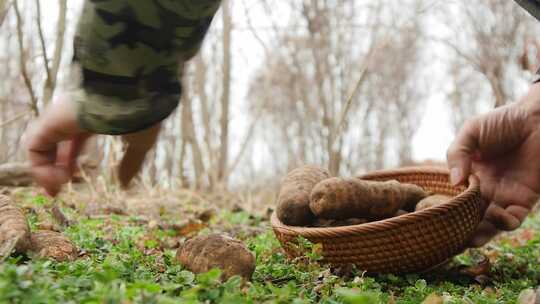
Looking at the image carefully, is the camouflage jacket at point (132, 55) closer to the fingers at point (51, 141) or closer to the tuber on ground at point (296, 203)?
the fingers at point (51, 141)

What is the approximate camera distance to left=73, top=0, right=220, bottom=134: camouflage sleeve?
1109 mm

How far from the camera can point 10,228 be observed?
4.54ft

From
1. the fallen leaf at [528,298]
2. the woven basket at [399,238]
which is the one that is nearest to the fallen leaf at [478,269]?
the woven basket at [399,238]

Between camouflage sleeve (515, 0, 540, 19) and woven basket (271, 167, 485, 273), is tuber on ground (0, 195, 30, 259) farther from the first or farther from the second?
camouflage sleeve (515, 0, 540, 19)

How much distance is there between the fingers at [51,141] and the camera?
1229 mm

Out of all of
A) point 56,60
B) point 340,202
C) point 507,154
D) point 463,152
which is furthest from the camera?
point 56,60

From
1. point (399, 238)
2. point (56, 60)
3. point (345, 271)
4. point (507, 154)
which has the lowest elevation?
point (345, 271)

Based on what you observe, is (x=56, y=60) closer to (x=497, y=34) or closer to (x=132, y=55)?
(x=132, y=55)

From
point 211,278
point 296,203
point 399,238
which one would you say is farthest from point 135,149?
point 399,238

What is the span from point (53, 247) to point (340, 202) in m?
0.99

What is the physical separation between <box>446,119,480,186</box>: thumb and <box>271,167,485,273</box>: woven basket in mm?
230

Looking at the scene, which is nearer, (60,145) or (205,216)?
(60,145)

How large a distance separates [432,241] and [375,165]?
14.6 m

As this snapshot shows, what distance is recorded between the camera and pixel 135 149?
1372 mm
